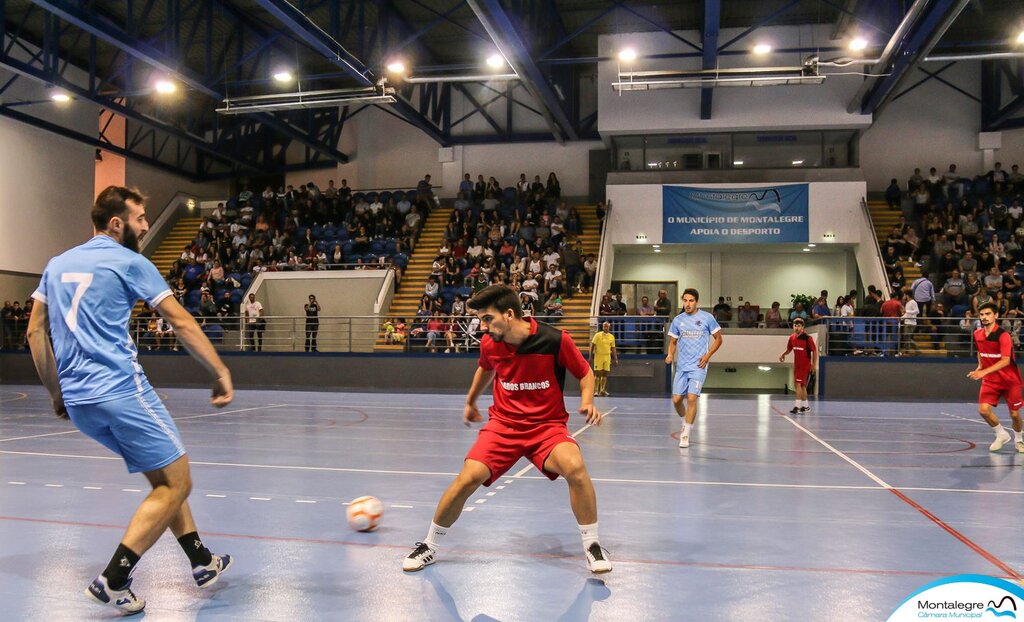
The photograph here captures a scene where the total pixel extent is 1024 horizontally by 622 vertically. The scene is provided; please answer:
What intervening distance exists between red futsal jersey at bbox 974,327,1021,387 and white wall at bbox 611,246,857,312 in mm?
20270

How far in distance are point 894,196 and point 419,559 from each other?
27.7m

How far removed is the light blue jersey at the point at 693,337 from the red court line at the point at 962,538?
3548 mm

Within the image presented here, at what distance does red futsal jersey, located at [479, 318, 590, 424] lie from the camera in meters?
4.80

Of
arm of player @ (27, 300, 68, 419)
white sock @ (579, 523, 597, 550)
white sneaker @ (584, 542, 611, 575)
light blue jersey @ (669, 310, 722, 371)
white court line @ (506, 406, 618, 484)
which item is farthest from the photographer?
light blue jersey @ (669, 310, 722, 371)

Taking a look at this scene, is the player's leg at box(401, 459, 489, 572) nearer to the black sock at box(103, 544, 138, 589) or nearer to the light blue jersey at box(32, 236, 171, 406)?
the black sock at box(103, 544, 138, 589)

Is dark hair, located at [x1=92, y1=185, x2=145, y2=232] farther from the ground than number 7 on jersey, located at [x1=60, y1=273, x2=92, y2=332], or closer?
farther from the ground

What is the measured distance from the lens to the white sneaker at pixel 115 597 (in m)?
3.69

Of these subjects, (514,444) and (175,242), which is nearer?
(514,444)

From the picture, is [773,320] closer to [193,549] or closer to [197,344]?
[193,549]

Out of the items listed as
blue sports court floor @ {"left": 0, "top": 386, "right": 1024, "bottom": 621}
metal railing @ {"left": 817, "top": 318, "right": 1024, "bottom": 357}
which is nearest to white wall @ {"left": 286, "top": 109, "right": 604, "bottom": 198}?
metal railing @ {"left": 817, "top": 318, "right": 1024, "bottom": 357}

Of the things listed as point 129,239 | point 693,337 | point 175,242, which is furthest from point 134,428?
point 175,242

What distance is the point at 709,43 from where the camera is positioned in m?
20.2

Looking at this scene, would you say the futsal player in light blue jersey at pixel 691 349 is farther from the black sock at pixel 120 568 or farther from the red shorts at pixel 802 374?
the black sock at pixel 120 568

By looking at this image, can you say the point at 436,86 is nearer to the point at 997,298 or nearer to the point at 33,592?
the point at 997,298
